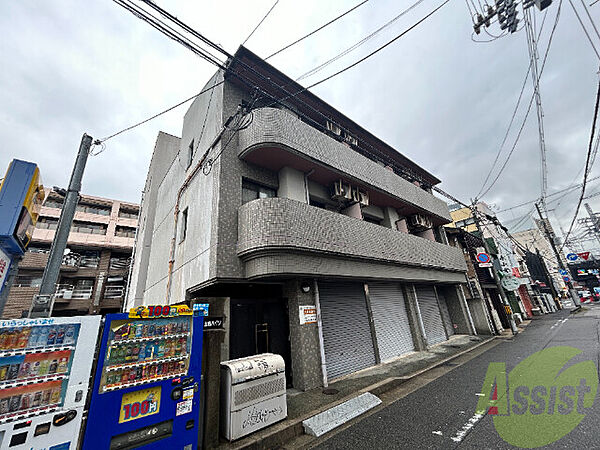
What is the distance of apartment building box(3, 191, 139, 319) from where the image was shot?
20797mm

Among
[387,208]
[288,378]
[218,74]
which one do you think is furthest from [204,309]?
[387,208]

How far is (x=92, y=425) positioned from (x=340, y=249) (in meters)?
6.29

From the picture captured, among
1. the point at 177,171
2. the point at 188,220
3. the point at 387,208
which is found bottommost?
the point at 188,220

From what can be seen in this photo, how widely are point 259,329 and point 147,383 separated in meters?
4.05

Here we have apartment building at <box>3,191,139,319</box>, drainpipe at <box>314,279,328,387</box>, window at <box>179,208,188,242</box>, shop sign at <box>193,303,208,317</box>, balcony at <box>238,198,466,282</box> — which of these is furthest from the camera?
apartment building at <box>3,191,139,319</box>

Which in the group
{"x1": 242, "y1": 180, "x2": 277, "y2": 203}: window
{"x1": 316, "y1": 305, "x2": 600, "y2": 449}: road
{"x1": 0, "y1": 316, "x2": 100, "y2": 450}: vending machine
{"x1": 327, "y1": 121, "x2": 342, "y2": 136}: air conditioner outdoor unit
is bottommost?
{"x1": 316, "y1": 305, "x2": 600, "y2": 449}: road

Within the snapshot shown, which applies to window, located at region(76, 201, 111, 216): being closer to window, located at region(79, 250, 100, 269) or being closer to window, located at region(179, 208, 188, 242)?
window, located at region(79, 250, 100, 269)

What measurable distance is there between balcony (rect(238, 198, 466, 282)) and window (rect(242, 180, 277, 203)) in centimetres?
91

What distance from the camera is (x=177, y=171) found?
39.0 feet

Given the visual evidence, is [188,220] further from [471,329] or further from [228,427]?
[471,329]

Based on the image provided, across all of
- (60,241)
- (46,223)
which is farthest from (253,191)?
(46,223)

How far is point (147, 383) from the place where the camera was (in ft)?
11.3

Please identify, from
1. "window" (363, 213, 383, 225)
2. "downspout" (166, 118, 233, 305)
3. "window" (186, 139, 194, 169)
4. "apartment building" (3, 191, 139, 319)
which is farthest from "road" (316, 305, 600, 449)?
"apartment building" (3, 191, 139, 319)

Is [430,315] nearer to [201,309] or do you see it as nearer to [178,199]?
[201,309]
